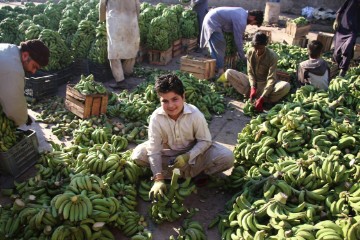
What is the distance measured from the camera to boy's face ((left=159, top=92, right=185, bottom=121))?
12.6 feet

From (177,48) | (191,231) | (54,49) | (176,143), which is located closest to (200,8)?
(177,48)

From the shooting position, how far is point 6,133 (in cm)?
432

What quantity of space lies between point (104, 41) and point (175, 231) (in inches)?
219

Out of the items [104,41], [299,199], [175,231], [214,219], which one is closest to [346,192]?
[299,199]

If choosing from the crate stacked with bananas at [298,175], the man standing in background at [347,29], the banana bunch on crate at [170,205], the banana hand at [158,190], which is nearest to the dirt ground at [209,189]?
the banana bunch on crate at [170,205]

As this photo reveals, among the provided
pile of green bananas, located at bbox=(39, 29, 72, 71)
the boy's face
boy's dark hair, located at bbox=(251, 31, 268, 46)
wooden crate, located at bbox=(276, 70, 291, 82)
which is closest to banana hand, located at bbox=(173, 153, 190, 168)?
the boy's face

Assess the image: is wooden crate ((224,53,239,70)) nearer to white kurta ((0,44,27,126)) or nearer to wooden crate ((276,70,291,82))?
wooden crate ((276,70,291,82))

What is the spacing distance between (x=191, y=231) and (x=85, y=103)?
11.1 ft

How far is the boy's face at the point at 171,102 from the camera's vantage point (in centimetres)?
385

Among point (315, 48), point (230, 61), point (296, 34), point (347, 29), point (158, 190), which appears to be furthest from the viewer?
point (296, 34)

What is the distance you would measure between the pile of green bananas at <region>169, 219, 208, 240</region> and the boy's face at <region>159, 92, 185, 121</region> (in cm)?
130

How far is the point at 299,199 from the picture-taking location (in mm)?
3711

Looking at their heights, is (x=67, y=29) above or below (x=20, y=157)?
above

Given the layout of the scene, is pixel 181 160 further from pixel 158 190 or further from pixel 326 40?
pixel 326 40
